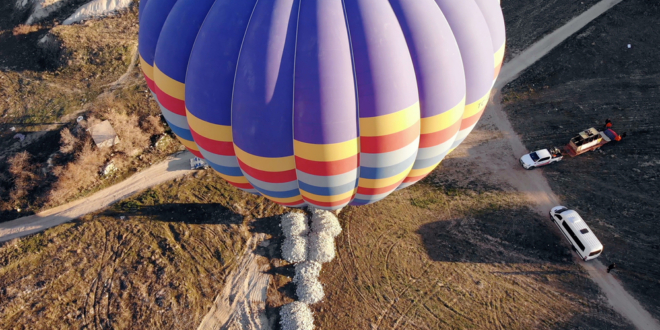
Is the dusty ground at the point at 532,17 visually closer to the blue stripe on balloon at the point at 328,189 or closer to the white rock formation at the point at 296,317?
the blue stripe on balloon at the point at 328,189

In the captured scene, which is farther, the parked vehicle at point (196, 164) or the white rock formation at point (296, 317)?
the parked vehicle at point (196, 164)

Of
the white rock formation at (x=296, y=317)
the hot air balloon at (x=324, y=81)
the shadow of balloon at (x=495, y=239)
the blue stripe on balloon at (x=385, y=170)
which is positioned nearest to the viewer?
the hot air balloon at (x=324, y=81)

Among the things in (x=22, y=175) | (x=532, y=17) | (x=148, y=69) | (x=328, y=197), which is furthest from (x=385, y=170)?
(x=532, y=17)

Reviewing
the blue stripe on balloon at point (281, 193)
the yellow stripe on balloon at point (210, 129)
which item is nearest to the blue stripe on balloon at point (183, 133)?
the yellow stripe on balloon at point (210, 129)

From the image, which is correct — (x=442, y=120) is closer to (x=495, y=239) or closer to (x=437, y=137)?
(x=437, y=137)

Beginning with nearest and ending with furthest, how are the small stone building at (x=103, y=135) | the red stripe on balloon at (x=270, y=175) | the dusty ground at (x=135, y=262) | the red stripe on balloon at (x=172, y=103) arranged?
the red stripe on balloon at (x=270, y=175) < the red stripe on balloon at (x=172, y=103) < the dusty ground at (x=135, y=262) < the small stone building at (x=103, y=135)

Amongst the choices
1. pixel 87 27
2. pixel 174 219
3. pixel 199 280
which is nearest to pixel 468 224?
pixel 199 280
